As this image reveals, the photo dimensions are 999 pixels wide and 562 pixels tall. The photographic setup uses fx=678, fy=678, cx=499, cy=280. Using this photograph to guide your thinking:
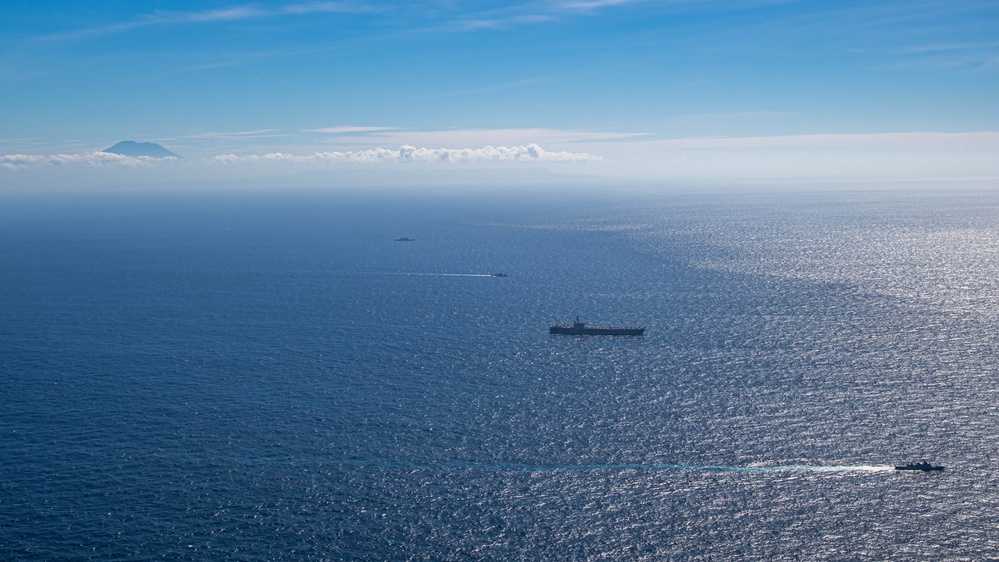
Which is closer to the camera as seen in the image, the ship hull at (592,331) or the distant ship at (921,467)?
the distant ship at (921,467)

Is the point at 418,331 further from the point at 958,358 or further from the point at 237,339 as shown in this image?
the point at 958,358

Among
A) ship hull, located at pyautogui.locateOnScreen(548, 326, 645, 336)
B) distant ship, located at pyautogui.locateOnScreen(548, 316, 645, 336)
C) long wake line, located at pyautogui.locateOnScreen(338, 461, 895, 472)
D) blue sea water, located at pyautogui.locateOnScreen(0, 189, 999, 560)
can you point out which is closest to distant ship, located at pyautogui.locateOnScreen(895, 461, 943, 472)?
long wake line, located at pyautogui.locateOnScreen(338, 461, 895, 472)

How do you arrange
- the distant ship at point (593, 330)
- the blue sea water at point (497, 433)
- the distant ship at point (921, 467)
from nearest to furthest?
the blue sea water at point (497, 433) → the distant ship at point (921, 467) → the distant ship at point (593, 330)

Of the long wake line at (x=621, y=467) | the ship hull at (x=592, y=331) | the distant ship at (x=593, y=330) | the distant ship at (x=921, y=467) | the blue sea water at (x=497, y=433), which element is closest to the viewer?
the blue sea water at (x=497, y=433)

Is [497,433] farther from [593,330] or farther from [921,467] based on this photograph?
[593,330]

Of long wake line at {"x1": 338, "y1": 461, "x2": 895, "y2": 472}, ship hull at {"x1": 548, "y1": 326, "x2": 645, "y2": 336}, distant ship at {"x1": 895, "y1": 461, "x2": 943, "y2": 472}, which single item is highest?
ship hull at {"x1": 548, "y1": 326, "x2": 645, "y2": 336}

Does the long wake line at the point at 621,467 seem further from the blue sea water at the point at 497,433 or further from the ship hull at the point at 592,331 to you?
the ship hull at the point at 592,331

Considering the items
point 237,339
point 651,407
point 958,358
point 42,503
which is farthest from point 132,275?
Result: point 958,358

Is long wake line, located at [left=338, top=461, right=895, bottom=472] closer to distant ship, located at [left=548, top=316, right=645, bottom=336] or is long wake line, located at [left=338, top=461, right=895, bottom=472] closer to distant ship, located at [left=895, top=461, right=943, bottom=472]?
distant ship, located at [left=895, top=461, right=943, bottom=472]

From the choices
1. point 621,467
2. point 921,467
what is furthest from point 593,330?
point 921,467

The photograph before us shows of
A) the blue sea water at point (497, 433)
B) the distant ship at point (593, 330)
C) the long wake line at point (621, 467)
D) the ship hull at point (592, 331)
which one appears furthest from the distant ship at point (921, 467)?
the ship hull at point (592, 331)

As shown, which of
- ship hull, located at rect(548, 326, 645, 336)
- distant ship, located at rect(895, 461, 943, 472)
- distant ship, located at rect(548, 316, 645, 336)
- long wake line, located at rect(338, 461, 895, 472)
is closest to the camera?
distant ship, located at rect(895, 461, 943, 472)
